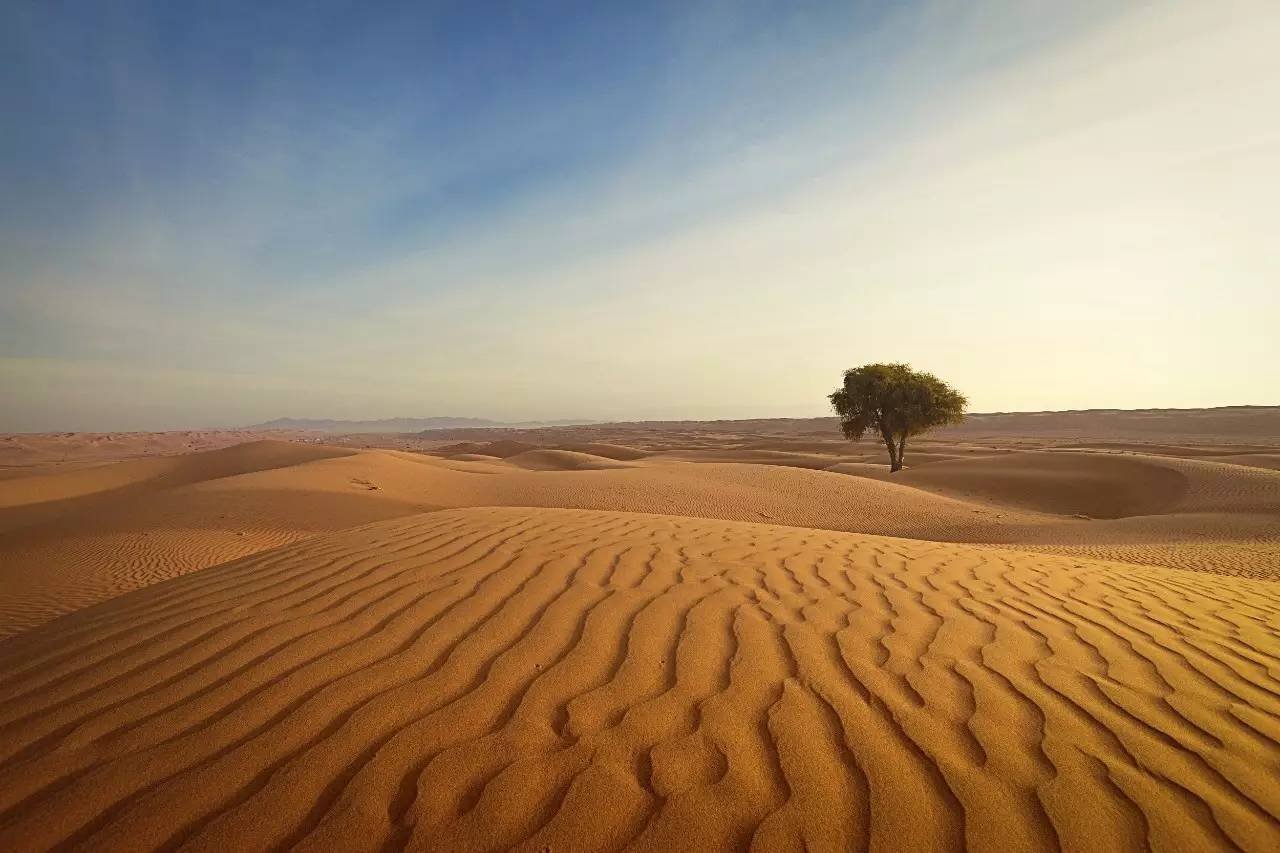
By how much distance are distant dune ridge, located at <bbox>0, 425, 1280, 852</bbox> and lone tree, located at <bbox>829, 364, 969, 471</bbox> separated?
19.7m

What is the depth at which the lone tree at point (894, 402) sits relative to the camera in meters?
24.7

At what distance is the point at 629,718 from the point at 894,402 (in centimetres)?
2518

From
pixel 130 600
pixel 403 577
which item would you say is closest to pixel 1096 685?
pixel 403 577

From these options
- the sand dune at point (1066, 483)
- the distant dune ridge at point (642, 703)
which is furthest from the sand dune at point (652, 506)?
the distant dune ridge at point (642, 703)

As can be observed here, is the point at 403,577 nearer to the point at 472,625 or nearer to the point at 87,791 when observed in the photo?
the point at 472,625

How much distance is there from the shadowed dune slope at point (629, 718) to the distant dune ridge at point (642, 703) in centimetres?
1

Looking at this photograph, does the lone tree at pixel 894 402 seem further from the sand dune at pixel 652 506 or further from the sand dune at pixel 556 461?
the sand dune at pixel 556 461

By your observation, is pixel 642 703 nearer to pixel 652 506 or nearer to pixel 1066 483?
pixel 652 506

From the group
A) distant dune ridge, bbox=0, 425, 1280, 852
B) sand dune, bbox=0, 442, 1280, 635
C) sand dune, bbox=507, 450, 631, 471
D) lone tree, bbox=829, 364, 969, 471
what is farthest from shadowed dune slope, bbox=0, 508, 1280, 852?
sand dune, bbox=507, 450, 631, 471

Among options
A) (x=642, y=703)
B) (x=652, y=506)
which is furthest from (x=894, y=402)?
(x=642, y=703)

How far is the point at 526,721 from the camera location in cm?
253

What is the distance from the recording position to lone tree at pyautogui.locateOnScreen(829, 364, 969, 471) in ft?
81.0

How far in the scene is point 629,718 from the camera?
102 inches

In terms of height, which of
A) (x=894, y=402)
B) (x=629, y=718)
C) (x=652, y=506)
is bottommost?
(x=652, y=506)
